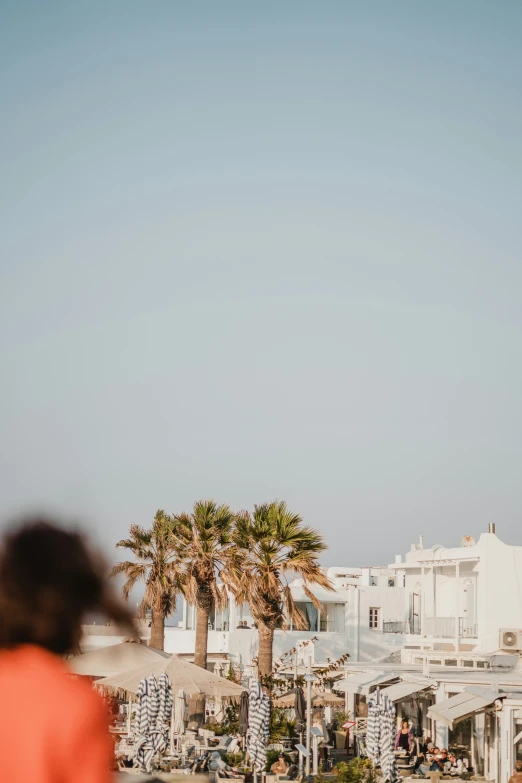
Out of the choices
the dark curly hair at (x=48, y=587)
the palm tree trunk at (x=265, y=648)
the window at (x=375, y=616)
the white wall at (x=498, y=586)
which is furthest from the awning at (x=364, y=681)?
the dark curly hair at (x=48, y=587)

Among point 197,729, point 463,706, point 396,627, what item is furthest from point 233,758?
point 396,627

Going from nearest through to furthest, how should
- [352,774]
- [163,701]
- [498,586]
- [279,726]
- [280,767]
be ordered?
[352,774] → [163,701] → [280,767] → [279,726] → [498,586]

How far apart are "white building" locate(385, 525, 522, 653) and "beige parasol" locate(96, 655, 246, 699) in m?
14.8

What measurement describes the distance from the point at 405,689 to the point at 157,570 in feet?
49.5

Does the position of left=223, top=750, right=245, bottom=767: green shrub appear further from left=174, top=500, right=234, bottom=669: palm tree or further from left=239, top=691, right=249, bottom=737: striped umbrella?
left=174, top=500, right=234, bottom=669: palm tree

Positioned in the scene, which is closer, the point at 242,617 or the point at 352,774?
the point at 352,774

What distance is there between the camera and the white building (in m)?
41.1

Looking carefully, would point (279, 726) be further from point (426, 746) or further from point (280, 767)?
point (280, 767)

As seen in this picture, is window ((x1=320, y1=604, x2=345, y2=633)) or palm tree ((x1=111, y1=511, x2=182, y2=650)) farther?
window ((x1=320, y1=604, x2=345, y2=633))

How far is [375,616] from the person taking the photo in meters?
53.1

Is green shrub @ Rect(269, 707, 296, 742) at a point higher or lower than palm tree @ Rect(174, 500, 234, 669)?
lower

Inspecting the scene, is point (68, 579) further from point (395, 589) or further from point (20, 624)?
point (395, 589)

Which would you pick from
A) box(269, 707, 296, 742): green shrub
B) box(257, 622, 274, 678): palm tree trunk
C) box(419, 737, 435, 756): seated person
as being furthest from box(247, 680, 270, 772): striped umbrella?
box(257, 622, 274, 678): palm tree trunk

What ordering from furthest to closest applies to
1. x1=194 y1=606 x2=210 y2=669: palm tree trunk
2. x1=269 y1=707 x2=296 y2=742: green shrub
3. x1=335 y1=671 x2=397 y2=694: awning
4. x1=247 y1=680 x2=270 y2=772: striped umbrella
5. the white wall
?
the white wall
x1=194 y1=606 x2=210 y2=669: palm tree trunk
x1=335 y1=671 x2=397 y2=694: awning
x1=269 y1=707 x2=296 y2=742: green shrub
x1=247 y1=680 x2=270 y2=772: striped umbrella
